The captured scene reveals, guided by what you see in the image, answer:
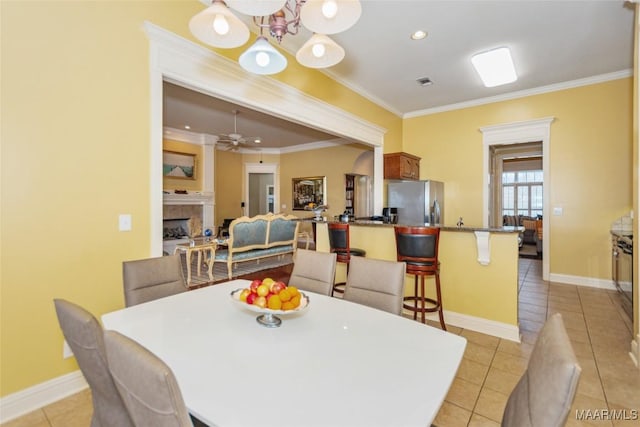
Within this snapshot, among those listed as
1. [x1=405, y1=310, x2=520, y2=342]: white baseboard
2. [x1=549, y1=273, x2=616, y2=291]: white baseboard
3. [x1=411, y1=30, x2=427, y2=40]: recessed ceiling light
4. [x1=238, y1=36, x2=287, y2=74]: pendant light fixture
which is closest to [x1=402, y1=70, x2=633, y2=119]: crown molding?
[x1=411, y1=30, x2=427, y2=40]: recessed ceiling light

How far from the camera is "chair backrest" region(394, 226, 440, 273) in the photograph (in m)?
2.65

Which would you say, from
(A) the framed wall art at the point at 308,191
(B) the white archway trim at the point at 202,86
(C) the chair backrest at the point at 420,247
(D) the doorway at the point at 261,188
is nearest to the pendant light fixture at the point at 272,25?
(B) the white archway trim at the point at 202,86

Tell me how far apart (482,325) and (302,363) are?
8.52 ft

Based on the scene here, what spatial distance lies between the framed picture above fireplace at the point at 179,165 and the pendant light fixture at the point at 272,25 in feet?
19.1

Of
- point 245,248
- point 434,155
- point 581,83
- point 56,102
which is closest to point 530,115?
point 581,83

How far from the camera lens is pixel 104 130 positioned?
2.08m

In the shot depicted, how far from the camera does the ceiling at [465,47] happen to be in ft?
9.20

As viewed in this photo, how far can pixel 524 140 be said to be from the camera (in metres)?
4.81

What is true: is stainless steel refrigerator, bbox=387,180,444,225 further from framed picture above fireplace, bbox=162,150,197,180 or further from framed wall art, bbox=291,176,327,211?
framed picture above fireplace, bbox=162,150,197,180

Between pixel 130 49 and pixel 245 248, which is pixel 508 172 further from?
pixel 130 49

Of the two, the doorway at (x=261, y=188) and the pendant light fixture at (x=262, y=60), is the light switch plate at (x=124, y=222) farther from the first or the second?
the doorway at (x=261, y=188)

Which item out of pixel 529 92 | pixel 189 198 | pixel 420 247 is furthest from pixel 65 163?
pixel 529 92

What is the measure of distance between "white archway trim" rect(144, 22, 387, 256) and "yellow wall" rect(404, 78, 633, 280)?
3.20 meters

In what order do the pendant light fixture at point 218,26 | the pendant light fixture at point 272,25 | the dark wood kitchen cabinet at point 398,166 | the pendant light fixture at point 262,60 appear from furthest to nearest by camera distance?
the dark wood kitchen cabinet at point 398,166, the pendant light fixture at point 262,60, the pendant light fixture at point 218,26, the pendant light fixture at point 272,25
